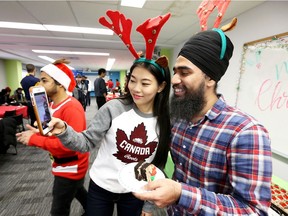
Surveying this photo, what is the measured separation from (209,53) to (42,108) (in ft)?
2.64

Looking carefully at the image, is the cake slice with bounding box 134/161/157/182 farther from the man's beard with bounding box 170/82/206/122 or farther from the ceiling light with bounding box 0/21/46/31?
the ceiling light with bounding box 0/21/46/31

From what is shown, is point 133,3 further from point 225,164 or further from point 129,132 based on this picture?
point 225,164

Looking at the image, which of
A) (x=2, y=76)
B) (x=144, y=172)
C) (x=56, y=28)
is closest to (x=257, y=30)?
(x=144, y=172)

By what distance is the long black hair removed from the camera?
0.98 metres

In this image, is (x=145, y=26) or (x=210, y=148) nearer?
(x=210, y=148)

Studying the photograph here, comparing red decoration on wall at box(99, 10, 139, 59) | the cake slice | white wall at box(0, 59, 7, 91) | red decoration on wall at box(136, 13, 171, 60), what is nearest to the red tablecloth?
red decoration on wall at box(99, 10, 139, 59)

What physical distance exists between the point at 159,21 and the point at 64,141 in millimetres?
784

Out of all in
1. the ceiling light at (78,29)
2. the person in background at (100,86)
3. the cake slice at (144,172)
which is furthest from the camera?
the person in background at (100,86)

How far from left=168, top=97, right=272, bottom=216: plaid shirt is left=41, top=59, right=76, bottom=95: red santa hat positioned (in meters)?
1.07

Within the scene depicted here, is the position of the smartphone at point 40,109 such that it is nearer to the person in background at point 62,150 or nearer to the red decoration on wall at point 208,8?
the person in background at point 62,150

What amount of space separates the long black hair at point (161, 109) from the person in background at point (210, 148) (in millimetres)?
121

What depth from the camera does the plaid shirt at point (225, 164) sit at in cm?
54

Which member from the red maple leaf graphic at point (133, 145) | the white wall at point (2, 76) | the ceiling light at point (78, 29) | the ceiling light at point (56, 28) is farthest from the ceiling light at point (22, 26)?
the white wall at point (2, 76)

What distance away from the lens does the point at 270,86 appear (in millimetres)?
2143
